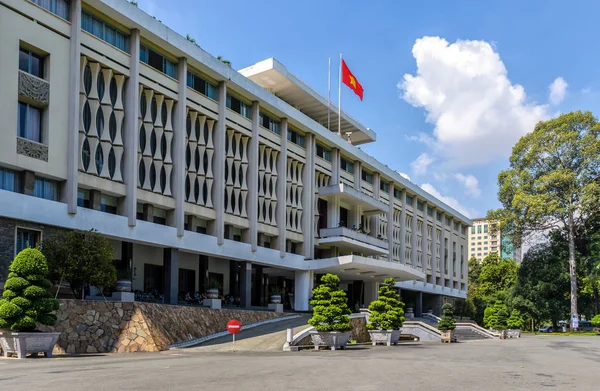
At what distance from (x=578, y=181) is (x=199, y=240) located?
1562 inches

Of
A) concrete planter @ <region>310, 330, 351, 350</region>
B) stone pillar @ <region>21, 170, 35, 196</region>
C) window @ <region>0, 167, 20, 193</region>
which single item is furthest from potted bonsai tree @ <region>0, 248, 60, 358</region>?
concrete planter @ <region>310, 330, 351, 350</region>

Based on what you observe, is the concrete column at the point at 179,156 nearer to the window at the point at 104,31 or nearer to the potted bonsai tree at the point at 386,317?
the window at the point at 104,31

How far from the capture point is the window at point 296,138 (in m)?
46.2

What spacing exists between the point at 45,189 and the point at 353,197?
28357 millimetres

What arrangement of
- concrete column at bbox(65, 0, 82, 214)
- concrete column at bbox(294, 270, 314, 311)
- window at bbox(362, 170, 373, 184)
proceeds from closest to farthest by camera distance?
concrete column at bbox(65, 0, 82, 214)
concrete column at bbox(294, 270, 314, 311)
window at bbox(362, 170, 373, 184)

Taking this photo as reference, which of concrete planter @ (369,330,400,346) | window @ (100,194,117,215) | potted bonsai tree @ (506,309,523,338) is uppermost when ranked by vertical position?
window @ (100,194,117,215)

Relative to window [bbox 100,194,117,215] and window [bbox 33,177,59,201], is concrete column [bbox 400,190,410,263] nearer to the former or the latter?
window [bbox 100,194,117,215]

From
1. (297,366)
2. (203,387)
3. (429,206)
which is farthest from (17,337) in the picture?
(429,206)

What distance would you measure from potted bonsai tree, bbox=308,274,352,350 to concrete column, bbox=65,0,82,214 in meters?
11.7

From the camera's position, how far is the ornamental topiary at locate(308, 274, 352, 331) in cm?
2758

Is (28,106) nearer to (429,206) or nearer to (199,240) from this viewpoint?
(199,240)

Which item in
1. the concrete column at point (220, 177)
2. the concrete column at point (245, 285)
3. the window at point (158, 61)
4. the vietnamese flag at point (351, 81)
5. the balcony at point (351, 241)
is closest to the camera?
the window at point (158, 61)

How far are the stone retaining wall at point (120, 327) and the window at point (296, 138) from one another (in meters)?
20.0

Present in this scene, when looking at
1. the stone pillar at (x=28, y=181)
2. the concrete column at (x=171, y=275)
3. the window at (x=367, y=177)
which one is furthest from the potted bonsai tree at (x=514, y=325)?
the stone pillar at (x=28, y=181)
